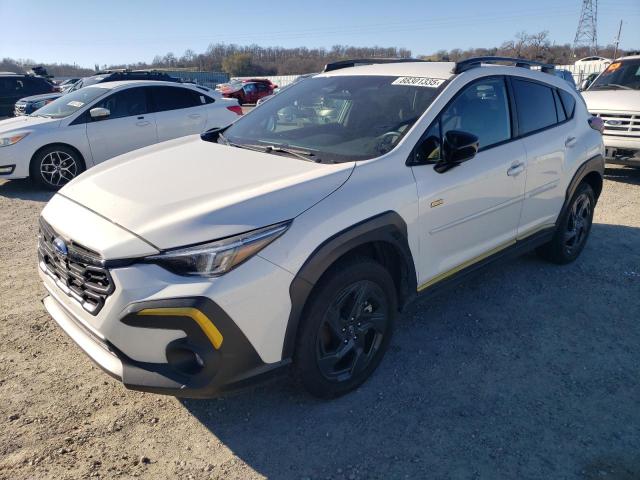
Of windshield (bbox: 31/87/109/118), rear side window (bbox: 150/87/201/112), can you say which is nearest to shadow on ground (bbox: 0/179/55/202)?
windshield (bbox: 31/87/109/118)

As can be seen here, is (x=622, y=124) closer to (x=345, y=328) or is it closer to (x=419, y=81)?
(x=419, y=81)

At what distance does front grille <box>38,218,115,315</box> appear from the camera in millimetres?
2309

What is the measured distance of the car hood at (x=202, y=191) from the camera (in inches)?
91.7

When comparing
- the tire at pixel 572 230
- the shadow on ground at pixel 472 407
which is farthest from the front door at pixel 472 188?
the tire at pixel 572 230

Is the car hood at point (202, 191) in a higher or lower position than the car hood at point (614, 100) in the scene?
higher

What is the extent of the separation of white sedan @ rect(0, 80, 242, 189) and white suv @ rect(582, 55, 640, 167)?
614 cm

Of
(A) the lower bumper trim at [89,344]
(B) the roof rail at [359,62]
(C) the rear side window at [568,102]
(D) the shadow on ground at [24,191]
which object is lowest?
(D) the shadow on ground at [24,191]

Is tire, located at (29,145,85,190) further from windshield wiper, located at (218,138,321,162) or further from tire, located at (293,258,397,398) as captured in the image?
tire, located at (293,258,397,398)

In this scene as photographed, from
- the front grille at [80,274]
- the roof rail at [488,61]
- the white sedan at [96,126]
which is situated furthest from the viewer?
the white sedan at [96,126]

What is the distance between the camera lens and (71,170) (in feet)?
26.2

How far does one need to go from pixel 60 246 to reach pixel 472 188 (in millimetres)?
2506

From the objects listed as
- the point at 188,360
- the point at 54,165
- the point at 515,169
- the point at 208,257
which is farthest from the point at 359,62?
the point at 54,165

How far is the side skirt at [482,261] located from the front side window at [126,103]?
22.5 ft

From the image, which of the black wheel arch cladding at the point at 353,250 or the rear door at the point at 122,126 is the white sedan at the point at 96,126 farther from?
the black wheel arch cladding at the point at 353,250
